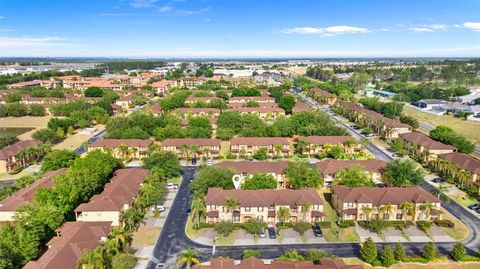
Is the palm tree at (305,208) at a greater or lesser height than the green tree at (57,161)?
lesser

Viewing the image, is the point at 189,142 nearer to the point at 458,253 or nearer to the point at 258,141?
the point at 258,141

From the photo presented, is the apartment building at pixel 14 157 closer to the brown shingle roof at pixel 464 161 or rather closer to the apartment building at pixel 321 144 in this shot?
the apartment building at pixel 321 144

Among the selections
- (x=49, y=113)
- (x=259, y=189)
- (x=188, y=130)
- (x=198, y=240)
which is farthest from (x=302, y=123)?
(x=49, y=113)

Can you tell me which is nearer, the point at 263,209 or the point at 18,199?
the point at 18,199

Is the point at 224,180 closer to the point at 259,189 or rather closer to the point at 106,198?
the point at 259,189

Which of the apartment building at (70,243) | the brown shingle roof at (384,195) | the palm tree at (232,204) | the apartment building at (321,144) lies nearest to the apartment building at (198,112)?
the apartment building at (321,144)

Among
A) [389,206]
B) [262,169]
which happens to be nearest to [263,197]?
[262,169]
